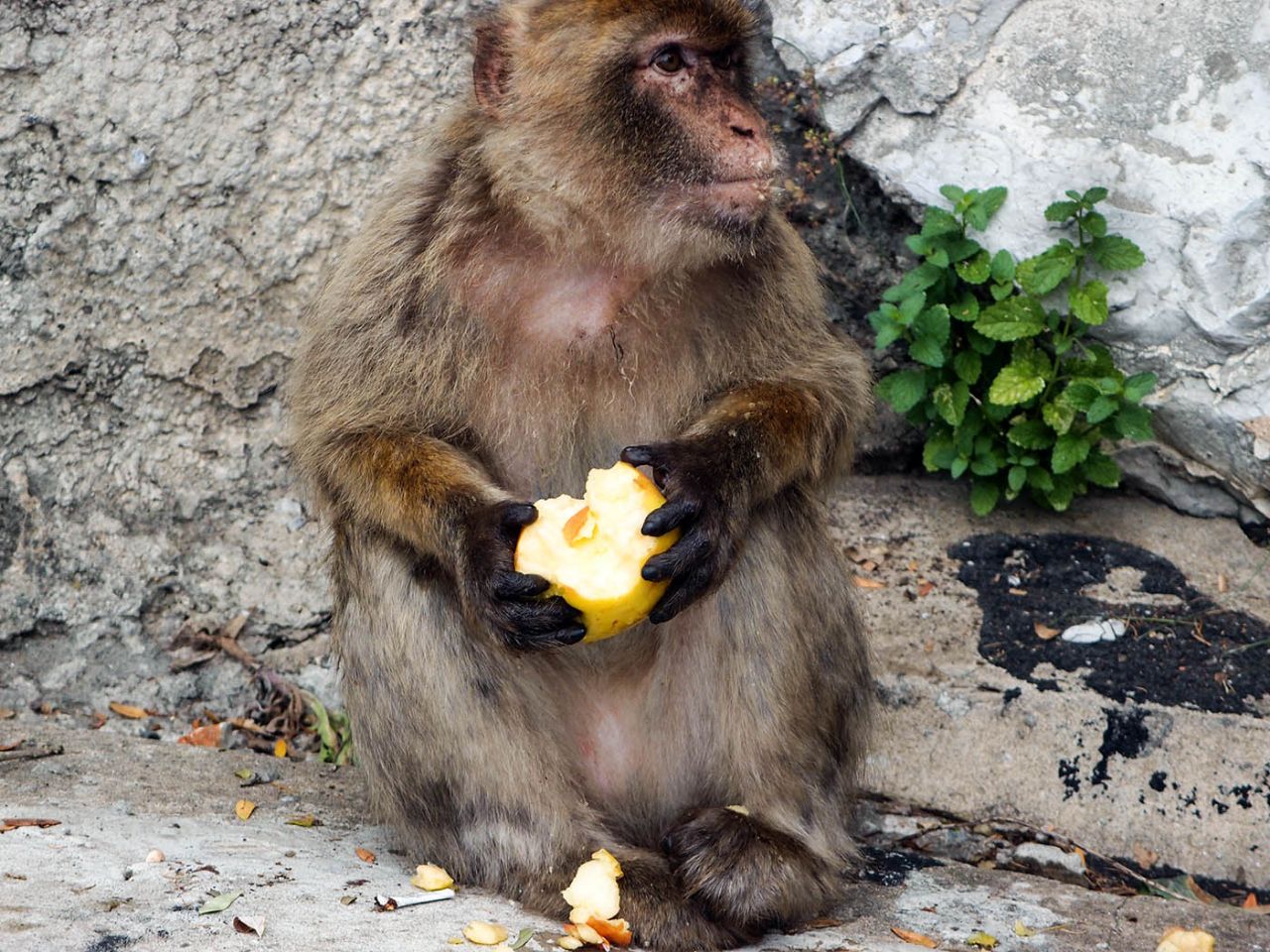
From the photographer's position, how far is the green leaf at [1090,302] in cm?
405

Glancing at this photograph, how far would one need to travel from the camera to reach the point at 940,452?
443 centimetres

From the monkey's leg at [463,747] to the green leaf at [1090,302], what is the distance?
174 centimetres

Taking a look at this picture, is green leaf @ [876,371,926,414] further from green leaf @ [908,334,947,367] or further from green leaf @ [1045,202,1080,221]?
green leaf @ [1045,202,1080,221]

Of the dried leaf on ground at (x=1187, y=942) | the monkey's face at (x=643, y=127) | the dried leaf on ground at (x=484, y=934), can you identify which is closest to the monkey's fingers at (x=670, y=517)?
the monkey's face at (x=643, y=127)

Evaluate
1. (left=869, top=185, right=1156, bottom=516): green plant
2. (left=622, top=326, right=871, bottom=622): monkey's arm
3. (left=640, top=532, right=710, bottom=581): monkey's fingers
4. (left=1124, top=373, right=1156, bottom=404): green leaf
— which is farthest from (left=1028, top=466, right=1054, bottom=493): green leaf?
(left=640, top=532, right=710, bottom=581): monkey's fingers

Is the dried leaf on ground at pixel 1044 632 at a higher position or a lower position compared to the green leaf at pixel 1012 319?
lower

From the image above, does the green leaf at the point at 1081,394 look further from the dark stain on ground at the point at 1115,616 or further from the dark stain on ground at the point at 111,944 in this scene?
the dark stain on ground at the point at 111,944

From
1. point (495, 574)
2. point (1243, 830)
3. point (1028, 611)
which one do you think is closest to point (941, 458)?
point (1028, 611)

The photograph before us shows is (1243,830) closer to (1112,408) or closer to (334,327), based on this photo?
(1112,408)

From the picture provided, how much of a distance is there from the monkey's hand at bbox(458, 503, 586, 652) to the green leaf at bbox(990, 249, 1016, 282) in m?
1.75

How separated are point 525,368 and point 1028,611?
1.67m

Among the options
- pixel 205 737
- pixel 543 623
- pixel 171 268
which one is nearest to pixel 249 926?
pixel 543 623

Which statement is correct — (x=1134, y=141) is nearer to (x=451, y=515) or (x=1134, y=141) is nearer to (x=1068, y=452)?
(x=1068, y=452)

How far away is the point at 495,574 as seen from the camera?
9.74ft
